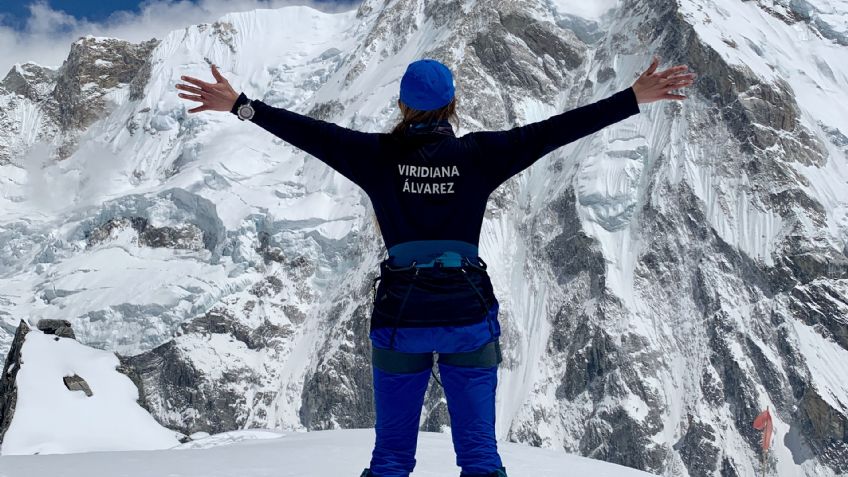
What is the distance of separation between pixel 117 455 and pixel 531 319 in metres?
131

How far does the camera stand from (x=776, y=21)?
154 m

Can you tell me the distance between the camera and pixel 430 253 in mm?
4859

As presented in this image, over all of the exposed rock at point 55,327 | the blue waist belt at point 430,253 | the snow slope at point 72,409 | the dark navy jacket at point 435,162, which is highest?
the exposed rock at point 55,327

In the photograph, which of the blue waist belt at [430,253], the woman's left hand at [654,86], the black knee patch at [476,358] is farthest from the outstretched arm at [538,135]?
the black knee patch at [476,358]

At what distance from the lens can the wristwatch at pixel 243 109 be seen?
5.19 meters

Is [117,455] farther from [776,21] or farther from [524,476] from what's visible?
[776,21]

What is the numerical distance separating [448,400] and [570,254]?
445ft

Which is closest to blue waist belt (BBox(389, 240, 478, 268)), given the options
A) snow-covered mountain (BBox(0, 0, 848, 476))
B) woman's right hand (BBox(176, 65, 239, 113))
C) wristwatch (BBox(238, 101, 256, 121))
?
wristwatch (BBox(238, 101, 256, 121))

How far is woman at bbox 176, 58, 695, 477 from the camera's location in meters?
4.72

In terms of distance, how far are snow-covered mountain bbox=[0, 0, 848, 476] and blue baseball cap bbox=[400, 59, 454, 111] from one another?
116428 mm

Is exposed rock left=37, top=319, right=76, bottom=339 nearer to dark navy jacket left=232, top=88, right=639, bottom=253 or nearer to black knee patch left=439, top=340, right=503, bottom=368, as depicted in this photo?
dark navy jacket left=232, top=88, right=639, bottom=253

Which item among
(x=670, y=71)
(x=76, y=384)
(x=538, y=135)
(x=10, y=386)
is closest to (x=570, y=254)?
(x=76, y=384)

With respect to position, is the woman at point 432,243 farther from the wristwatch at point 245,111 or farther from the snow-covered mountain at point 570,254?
the snow-covered mountain at point 570,254

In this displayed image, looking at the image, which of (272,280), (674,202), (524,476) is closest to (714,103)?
(674,202)
